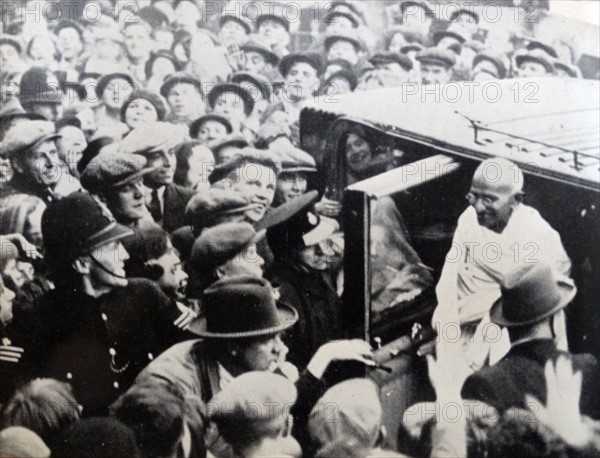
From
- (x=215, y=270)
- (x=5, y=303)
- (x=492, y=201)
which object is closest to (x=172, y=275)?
(x=215, y=270)

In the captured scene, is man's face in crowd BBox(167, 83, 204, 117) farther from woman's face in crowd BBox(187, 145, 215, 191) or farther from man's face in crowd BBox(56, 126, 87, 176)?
man's face in crowd BBox(56, 126, 87, 176)

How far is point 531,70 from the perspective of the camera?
237 cm

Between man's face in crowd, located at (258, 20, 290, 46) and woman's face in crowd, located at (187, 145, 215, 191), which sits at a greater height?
man's face in crowd, located at (258, 20, 290, 46)

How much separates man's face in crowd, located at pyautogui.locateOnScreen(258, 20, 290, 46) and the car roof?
0.26 metres

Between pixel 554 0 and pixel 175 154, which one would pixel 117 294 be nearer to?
pixel 175 154

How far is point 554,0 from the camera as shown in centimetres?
239

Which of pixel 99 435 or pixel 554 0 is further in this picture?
pixel 554 0

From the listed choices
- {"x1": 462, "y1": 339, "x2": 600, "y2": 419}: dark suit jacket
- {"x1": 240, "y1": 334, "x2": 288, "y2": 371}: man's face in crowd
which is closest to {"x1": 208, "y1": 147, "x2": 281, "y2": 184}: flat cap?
{"x1": 240, "y1": 334, "x2": 288, "y2": 371}: man's face in crowd

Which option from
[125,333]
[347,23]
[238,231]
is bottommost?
[125,333]

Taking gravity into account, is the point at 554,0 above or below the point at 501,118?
above

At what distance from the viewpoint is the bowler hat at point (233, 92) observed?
2256 millimetres

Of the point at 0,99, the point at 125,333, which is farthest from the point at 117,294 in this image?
the point at 0,99

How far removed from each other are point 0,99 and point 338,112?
1182 millimetres

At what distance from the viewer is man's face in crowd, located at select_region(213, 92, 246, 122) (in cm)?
225
